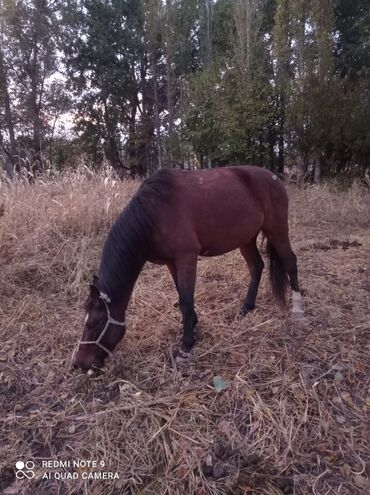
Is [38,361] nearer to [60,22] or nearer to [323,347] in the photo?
[323,347]

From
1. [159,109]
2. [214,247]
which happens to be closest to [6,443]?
[214,247]

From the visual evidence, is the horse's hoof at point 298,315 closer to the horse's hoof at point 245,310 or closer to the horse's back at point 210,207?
the horse's hoof at point 245,310

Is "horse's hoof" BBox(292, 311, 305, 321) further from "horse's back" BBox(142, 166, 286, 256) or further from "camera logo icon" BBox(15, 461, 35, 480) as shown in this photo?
"camera logo icon" BBox(15, 461, 35, 480)

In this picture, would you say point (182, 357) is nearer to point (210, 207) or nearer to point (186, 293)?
point (186, 293)

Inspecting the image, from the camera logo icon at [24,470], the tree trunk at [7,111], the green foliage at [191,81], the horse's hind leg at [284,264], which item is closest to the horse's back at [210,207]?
the horse's hind leg at [284,264]

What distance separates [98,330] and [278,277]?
1.64 meters

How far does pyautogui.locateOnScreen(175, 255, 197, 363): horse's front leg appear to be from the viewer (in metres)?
2.43

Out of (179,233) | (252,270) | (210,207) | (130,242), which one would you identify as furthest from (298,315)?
(130,242)

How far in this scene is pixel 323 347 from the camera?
253 centimetres

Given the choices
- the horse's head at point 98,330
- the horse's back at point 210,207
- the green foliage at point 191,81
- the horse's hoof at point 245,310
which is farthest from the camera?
the green foliage at point 191,81

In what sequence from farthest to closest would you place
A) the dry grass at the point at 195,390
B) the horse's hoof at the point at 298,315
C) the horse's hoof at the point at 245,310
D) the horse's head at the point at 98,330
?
the horse's hoof at the point at 245,310, the horse's hoof at the point at 298,315, the horse's head at the point at 98,330, the dry grass at the point at 195,390

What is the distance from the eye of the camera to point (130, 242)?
2.28 meters

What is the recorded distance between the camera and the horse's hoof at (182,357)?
246 centimetres

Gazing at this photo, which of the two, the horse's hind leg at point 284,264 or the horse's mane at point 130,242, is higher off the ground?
the horse's mane at point 130,242
